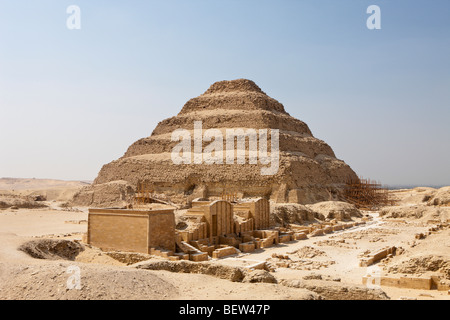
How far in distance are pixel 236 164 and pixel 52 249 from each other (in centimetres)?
3134

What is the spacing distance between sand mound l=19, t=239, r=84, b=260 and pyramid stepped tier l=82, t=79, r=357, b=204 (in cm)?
2809

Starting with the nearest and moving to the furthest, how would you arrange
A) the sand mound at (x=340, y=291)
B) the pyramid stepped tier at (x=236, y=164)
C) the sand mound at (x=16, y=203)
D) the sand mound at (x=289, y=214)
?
1. the sand mound at (x=340, y=291)
2. the sand mound at (x=289, y=214)
3. the sand mound at (x=16, y=203)
4. the pyramid stepped tier at (x=236, y=164)

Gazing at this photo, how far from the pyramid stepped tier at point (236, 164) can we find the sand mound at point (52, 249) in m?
28.1

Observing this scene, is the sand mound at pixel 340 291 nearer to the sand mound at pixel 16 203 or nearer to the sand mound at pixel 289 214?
the sand mound at pixel 289 214

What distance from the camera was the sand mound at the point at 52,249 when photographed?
13453 mm

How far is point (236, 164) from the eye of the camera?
147 feet

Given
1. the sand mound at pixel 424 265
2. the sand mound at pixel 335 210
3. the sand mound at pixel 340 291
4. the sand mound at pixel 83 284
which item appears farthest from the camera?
the sand mound at pixel 335 210

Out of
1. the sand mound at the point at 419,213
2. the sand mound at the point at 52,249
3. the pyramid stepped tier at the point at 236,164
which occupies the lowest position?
the sand mound at the point at 419,213

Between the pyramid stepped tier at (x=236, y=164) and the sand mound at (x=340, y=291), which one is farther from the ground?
the pyramid stepped tier at (x=236, y=164)

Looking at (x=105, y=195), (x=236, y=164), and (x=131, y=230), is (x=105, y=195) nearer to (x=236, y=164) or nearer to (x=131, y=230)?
(x=236, y=164)

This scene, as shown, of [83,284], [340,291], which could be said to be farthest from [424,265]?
[83,284]

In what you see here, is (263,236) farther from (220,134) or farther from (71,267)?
(220,134)

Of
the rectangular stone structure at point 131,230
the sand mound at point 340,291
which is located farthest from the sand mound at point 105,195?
the sand mound at point 340,291
